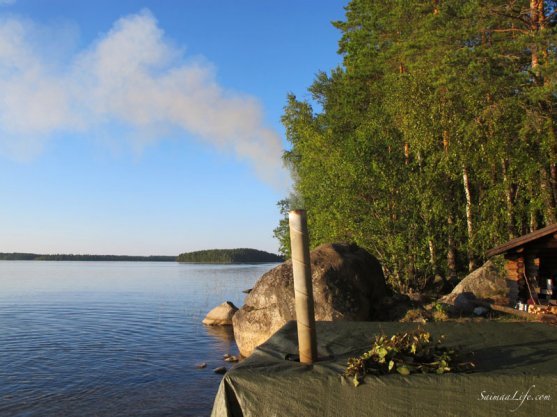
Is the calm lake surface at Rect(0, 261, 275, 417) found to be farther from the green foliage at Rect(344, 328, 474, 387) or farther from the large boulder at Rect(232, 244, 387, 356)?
the green foliage at Rect(344, 328, 474, 387)

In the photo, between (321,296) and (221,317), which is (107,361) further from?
(221,317)

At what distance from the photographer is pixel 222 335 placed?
24.1 meters

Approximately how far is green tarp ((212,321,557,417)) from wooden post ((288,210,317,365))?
29 cm

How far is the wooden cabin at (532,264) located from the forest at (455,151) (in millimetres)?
3219

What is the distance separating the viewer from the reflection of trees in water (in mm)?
21500

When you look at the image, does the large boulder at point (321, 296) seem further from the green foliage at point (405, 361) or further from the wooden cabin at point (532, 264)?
the green foliage at point (405, 361)

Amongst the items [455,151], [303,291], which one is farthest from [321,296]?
[455,151]

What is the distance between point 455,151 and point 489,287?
8.06 meters

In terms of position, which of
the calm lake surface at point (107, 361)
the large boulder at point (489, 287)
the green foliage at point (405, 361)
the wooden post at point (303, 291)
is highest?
the wooden post at point (303, 291)

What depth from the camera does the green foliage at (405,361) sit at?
22.1ft

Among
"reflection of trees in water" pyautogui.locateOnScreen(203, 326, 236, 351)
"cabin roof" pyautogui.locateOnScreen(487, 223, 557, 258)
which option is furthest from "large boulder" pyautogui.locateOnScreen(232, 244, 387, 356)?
"cabin roof" pyautogui.locateOnScreen(487, 223, 557, 258)

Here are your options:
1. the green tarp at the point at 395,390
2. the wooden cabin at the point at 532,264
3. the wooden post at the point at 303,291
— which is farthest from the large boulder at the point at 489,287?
the wooden post at the point at 303,291

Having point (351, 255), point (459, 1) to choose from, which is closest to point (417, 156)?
point (459, 1)

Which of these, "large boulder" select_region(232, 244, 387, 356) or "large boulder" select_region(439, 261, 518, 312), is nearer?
"large boulder" select_region(232, 244, 387, 356)
